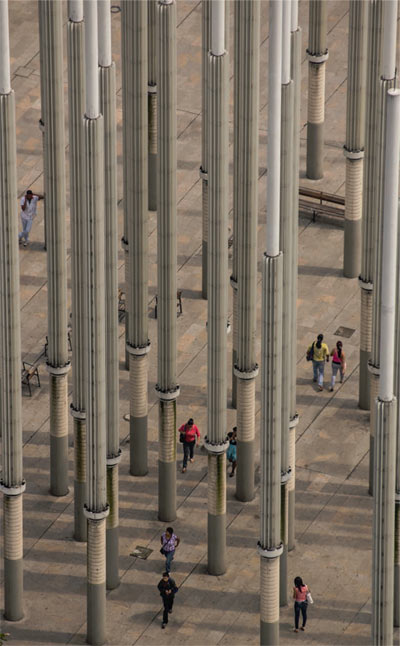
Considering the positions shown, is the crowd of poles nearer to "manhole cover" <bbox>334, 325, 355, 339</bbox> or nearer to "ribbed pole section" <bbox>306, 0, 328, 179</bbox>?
"manhole cover" <bbox>334, 325, 355, 339</bbox>

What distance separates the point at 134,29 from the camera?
93.7m

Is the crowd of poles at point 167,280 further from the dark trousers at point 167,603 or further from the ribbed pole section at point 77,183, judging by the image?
the dark trousers at point 167,603

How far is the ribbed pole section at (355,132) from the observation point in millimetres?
104062

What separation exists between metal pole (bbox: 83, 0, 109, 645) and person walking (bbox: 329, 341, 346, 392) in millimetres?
15935

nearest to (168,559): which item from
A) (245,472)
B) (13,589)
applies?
(245,472)

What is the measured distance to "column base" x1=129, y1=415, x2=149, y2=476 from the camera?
9925 centimetres

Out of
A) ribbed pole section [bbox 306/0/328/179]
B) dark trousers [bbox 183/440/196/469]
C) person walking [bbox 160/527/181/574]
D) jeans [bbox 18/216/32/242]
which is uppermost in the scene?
ribbed pole section [bbox 306/0/328/179]

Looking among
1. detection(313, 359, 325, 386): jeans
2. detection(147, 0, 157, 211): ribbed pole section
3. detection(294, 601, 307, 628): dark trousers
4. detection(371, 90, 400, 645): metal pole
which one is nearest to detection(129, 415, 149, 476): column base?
detection(313, 359, 325, 386): jeans

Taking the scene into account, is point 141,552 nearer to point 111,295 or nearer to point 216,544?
point 216,544

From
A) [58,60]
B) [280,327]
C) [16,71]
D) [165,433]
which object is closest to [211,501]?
[165,433]

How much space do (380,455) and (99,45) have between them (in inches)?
680

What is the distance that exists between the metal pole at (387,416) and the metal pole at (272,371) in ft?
18.9

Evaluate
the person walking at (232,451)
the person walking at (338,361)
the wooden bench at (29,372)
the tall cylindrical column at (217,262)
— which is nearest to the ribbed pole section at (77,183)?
the tall cylindrical column at (217,262)

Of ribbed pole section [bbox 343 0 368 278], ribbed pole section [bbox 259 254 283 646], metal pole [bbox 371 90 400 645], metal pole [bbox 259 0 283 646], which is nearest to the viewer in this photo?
metal pole [bbox 371 90 400 645]
